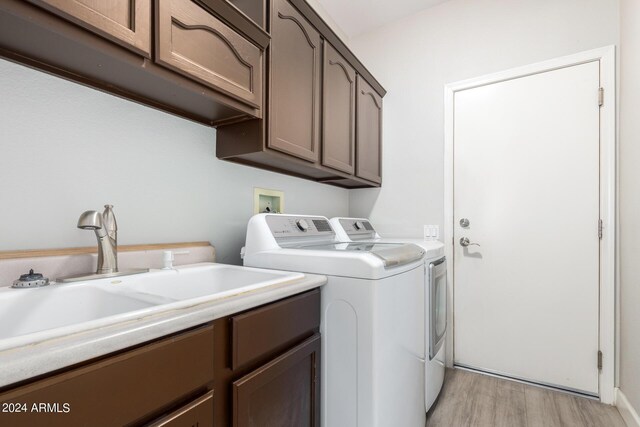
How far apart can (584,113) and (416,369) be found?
6.16 feet

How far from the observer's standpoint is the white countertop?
0.43m

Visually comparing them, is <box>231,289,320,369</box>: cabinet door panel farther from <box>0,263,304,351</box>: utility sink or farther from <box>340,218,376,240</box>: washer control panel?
<box>340,218,376,240</box>: washer control panel

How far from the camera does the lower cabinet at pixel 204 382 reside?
47cm

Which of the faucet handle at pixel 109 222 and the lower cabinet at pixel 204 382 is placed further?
the faucet handle at pixel 109 222

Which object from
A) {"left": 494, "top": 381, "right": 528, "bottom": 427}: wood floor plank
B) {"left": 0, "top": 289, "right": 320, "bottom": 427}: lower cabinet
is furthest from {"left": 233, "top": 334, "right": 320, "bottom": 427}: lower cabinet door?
{"left": 494, "top": 381, "right": 528, "bottom": 427}: wood floor plank

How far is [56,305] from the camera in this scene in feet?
2.70

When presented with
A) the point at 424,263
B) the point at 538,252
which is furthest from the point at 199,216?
the point at 538,252

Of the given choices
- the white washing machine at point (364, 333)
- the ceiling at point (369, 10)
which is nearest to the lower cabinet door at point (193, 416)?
the white washing machine at point (364, 333)

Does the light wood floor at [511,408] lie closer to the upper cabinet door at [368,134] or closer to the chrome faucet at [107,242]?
the upper cabinet door at [368,134]

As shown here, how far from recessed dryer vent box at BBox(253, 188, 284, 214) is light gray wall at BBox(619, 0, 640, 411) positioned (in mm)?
1883

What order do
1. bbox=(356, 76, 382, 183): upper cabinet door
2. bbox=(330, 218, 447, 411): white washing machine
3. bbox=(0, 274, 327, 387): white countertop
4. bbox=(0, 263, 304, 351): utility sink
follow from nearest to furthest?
bbox=(0, 274, 327, 387): white countertop
bbox=(0, 263, 304, 351): utility sink
bbox=(330, 218, 447, 411): white washing machine
bbox=(356, 76, 382, 183): upper cabinet door

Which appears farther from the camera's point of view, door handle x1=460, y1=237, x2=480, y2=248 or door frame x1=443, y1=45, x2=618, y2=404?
door handle x1=460, y1=237, x2=480, y2=248

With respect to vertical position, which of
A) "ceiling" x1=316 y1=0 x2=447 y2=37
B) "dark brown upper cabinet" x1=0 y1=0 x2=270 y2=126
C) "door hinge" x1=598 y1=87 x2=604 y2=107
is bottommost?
"dark brown upper cabinet" x1=0 y1=0 x2=270 y2=126

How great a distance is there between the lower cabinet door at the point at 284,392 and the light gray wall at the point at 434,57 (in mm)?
1632
